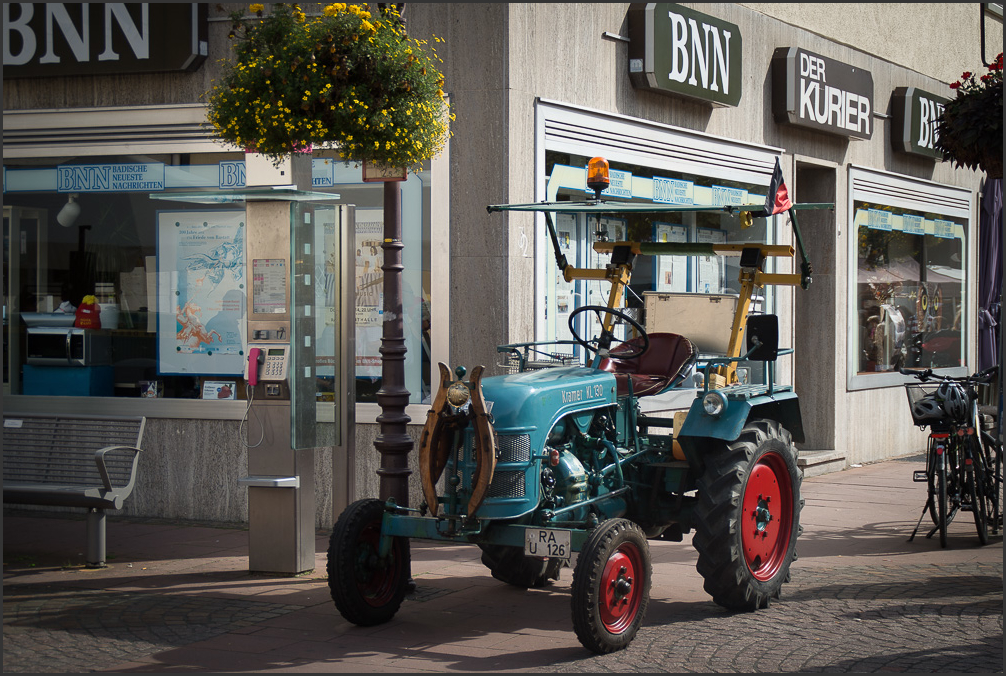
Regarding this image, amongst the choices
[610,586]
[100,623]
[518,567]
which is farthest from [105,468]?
[610,586]

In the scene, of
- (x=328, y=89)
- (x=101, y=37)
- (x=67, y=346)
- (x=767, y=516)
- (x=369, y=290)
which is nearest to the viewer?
(x=328, y=89)

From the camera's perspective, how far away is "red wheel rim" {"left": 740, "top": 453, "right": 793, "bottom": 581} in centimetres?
672

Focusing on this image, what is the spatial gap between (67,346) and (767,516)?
6.51 meters

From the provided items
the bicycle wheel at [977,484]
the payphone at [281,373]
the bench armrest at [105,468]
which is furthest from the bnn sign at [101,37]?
the bicycle wheel at [977,484]

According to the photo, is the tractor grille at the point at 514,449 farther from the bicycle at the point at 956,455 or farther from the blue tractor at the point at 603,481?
the bicycle at the point at 956,455

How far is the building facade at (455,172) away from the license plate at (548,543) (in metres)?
2.64

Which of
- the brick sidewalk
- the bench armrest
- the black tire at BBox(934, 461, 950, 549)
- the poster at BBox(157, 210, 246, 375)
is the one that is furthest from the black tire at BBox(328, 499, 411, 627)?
the black tire at BBox(934, 461, 950, 549)

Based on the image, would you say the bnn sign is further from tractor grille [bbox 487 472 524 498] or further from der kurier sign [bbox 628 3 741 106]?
tractor grille [bbox 487 472 524 498]

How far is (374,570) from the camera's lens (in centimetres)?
633

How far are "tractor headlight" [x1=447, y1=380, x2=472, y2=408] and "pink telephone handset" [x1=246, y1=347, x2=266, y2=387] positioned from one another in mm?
2270

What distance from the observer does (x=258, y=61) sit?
266 inches

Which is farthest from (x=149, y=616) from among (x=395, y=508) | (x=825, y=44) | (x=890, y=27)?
(x=890, y=27)

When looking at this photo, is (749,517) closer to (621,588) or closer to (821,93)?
(621,588)

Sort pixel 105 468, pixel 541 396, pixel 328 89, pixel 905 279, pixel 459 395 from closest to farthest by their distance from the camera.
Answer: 1. pixel 459 395
2. pixel 541 396
3. pixel 328 89
4. pixel 105 468
5. pixel 905 279
